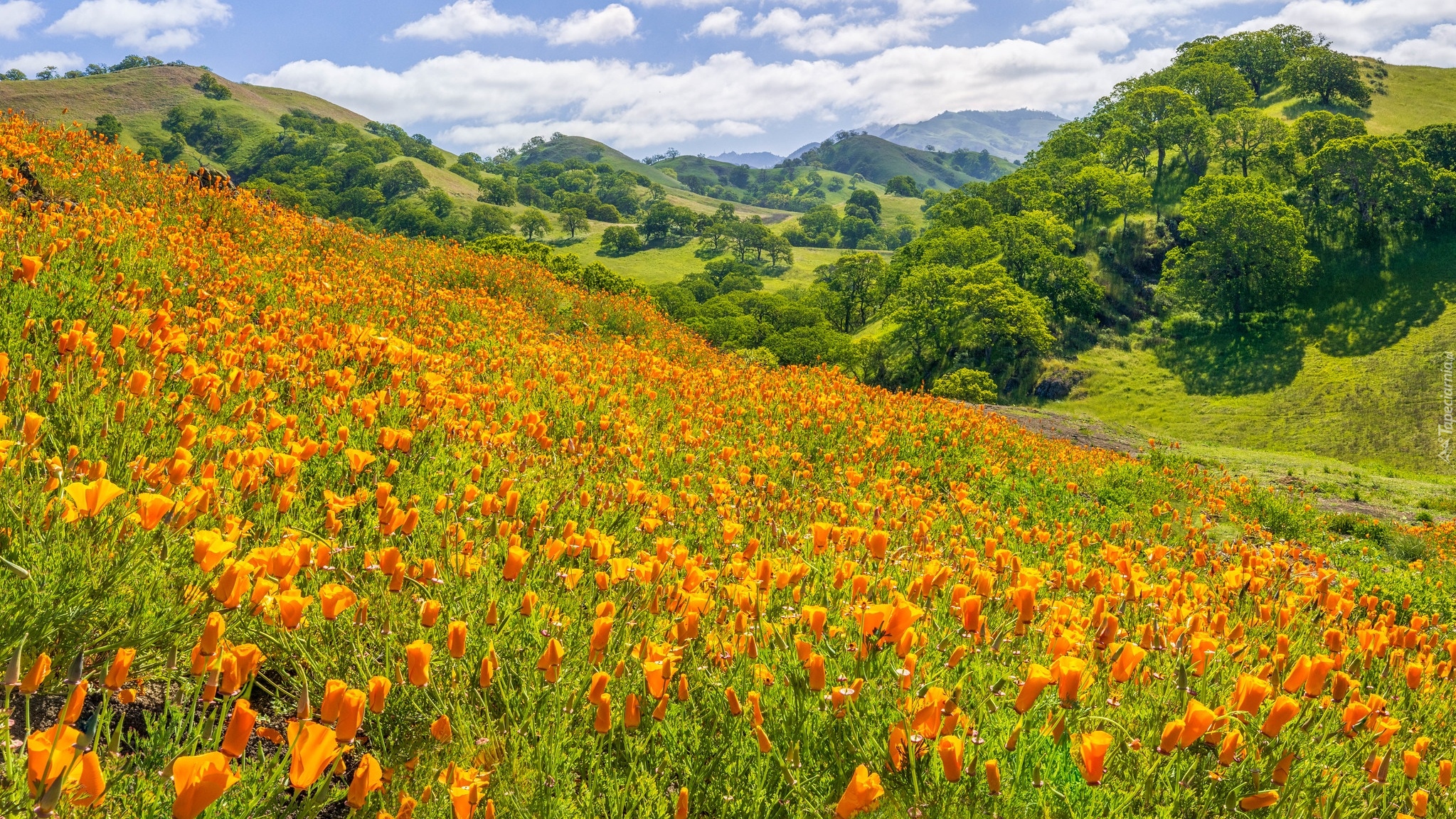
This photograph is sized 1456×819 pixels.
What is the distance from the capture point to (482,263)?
560 inches

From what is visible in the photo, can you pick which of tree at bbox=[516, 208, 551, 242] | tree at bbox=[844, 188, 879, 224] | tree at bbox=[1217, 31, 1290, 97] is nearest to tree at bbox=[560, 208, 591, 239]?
tree at bbox=[516, 208, 551, 242]

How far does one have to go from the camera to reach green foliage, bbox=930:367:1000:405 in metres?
40.1

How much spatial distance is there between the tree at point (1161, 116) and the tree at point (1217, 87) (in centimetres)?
681

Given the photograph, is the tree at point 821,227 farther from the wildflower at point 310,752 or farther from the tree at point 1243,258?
the wildflower at point 310,752

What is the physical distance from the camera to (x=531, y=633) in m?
2.73

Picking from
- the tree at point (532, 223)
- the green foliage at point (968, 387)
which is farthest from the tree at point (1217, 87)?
the tree at point (532, 223)

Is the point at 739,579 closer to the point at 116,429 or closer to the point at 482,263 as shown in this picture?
the point at 116,429

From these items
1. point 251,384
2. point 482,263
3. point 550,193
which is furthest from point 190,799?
point 550,193

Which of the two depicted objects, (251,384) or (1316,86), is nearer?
(251,384)

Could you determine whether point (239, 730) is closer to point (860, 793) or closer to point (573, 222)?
point (860, 793)

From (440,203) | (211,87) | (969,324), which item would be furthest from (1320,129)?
(211,87)

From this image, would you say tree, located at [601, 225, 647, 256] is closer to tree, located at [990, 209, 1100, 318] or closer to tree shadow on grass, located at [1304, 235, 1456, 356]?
tree, located at [990, 209, 1100, 318]

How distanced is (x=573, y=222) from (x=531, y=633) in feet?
472

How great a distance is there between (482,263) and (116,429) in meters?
11.4
